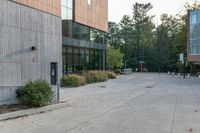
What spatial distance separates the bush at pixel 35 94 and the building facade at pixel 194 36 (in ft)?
202

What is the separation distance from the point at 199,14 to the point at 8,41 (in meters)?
63.3

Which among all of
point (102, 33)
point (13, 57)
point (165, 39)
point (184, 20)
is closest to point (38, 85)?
point (13, 57)

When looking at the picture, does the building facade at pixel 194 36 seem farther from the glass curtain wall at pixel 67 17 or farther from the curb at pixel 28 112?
the curb at pixel 28 112

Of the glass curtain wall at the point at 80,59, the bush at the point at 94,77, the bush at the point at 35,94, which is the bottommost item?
the bush at the point at 94,77

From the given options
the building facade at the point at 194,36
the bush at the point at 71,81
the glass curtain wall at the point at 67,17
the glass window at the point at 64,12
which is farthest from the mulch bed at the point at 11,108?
the building facade at the point at 194,36

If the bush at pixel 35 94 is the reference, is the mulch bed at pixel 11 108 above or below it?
below

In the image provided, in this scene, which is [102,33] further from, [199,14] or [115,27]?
[115,27]

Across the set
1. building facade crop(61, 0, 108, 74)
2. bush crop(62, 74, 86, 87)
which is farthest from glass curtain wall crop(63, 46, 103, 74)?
bush crop(62, 74, 86, 87)

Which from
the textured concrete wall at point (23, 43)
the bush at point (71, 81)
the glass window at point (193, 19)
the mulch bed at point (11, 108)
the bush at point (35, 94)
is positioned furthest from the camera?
the glass window at point (193, 19)

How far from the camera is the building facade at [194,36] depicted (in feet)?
253

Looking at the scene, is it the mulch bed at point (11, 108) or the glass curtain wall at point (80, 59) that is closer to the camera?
the mulch bed at point (11, 108)

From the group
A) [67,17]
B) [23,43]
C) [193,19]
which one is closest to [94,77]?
[67,17]

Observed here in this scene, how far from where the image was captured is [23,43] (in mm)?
20109

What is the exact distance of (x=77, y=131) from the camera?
39.4ft
